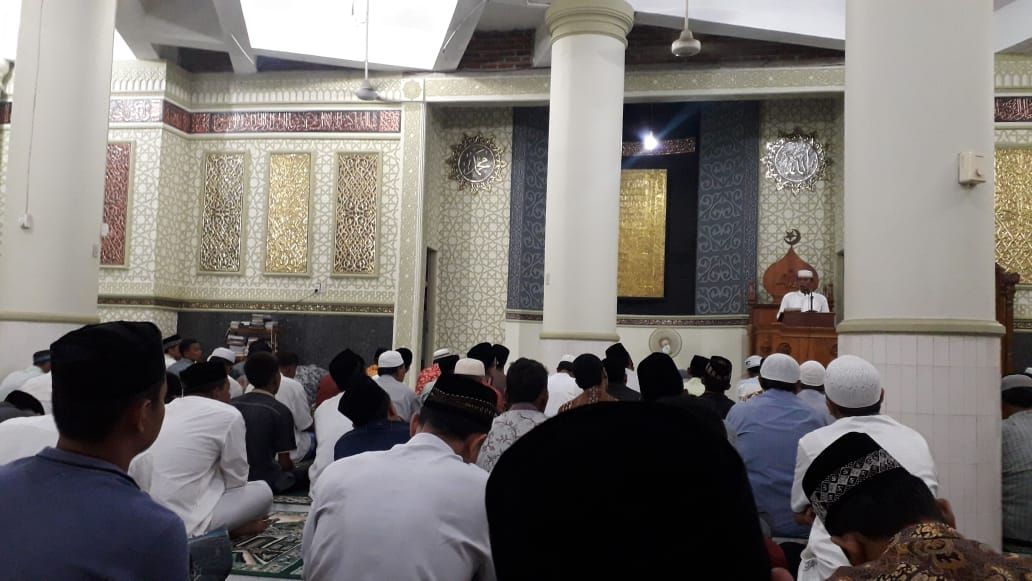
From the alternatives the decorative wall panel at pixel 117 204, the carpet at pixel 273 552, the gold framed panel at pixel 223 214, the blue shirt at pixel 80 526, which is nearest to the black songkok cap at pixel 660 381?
the carpet at pixel 273 552

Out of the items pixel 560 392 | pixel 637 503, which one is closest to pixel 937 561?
pixel 637 503

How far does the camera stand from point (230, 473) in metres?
2.94

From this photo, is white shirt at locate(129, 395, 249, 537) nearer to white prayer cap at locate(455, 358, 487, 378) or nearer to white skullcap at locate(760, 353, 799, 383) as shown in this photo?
white prayer cap at locate(455, 358, 487, 378)

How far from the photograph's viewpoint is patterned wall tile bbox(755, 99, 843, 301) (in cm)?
838

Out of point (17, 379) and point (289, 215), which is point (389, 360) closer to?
point (17, 379)

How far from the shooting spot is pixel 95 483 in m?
1.10

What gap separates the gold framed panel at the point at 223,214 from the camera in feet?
28.5

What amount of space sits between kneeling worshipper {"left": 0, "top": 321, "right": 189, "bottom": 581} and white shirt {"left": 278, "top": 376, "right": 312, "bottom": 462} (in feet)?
11.3

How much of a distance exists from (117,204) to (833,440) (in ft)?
26.2

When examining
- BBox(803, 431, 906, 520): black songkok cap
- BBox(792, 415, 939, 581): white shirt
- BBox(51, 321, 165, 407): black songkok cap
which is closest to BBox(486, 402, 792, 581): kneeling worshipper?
BBox(803, 431, 906, 520): black songkok cap

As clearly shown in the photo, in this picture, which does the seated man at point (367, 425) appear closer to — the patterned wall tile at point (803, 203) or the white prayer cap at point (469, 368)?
the white prayer cap at point (469, 368)

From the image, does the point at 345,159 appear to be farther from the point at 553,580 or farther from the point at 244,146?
the point at 553,580

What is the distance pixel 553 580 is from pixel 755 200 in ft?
27.3

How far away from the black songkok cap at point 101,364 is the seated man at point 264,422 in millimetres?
2620
